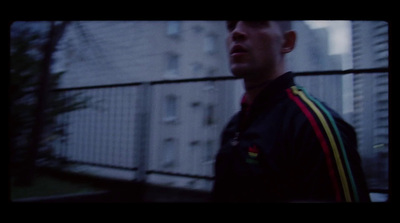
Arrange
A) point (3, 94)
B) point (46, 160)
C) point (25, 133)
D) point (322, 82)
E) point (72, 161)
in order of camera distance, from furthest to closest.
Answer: point (72, 161)
point (46, 160)
point (25, 133)
point (322, 82)
point (3, 94)

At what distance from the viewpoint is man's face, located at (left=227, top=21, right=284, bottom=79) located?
4.77 feet

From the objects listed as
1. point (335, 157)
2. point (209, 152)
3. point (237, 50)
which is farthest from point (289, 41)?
point (209, 152)

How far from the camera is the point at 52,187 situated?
317cm

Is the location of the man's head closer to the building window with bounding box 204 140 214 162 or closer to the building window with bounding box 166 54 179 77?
the building window with bounding box 204 140 214 162

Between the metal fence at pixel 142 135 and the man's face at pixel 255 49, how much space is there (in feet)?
5.68

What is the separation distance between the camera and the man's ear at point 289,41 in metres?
1.51

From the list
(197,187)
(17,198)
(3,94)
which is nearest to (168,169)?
(197,187)

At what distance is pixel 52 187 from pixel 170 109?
5.02 feet

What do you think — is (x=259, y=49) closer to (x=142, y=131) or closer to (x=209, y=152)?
(x=209, y=152)

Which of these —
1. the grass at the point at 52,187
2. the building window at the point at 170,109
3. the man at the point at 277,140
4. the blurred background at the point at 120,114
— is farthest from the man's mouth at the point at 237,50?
the grass at the point at 52,187

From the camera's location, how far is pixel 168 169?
11.8 ft

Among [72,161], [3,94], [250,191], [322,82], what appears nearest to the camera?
[250,191]

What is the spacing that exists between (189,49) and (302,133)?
770 centimetres

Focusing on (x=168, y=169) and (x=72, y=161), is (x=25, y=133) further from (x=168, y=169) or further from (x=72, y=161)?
(x=168, y=169)
